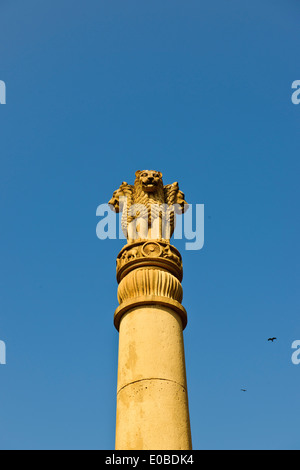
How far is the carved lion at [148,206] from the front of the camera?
1266cm

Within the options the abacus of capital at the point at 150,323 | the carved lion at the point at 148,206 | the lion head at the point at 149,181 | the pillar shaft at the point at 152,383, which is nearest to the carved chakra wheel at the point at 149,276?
the abacus of capital at the point at 150,323

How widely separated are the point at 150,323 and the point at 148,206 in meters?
3.08

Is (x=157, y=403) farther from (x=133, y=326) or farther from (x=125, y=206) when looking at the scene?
(x=125, y=206)

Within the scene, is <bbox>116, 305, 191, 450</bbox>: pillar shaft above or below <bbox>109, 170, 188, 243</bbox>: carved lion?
below

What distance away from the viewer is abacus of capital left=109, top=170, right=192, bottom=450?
9555 millimetres

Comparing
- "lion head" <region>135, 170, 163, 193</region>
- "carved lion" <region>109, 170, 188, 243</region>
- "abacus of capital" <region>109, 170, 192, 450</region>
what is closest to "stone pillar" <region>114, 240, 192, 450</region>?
"abacus of capital" <region>109, 170, 192, 450</region>

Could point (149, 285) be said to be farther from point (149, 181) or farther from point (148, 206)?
point (149, 181)

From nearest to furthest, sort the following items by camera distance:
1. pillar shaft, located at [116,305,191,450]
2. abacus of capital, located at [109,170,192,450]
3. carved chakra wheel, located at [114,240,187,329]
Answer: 1. pillar shaft, located at [116,305,191,450]
2. abacus of capital, located at [109,170,192,450]
3. carved chakra wheel, located at [114,240,187,329]

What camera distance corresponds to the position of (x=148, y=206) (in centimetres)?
1278

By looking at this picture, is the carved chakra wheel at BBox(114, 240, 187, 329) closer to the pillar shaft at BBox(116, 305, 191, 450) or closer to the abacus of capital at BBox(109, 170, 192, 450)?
the abacus of capital at BBox(109, 170, 192, 450)

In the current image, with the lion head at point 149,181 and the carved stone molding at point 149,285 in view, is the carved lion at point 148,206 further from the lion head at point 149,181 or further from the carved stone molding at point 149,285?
the carved stone molding at point 149,285

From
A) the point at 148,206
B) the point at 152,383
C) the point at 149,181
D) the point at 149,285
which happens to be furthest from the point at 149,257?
the point at 152,383

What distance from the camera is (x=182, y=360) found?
35.1ft
